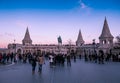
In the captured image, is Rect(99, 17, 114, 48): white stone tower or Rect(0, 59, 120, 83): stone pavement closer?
Rect(0, 59, 120, 83): stone pavement

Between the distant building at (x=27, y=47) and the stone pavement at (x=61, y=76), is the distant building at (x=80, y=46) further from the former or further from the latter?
the stone pavement at (x=61, y=76)

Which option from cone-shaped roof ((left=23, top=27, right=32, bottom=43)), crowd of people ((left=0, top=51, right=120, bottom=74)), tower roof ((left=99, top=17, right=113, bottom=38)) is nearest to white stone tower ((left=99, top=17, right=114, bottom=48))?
tower roof ((left=99, top=17, right=113, bottom=38))

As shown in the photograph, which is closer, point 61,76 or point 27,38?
point 61,76

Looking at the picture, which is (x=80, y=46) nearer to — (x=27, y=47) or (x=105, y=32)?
Answer: (x=27, y=47)

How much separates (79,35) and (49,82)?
11480 cm

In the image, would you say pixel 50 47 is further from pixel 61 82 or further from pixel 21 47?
pixel 61 82

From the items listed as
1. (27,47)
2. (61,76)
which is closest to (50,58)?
(61,76)

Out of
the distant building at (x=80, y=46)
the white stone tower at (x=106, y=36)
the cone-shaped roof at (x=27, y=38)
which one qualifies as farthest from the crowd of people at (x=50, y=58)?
the cone-shaped roof at (x=27, y=38)

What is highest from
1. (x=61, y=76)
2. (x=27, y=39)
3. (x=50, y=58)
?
(x=27, y=39)

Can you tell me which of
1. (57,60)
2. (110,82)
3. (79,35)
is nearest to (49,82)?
(110,82)

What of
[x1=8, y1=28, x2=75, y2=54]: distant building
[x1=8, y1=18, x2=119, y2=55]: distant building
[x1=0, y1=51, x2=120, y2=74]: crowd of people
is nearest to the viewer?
[x1=0, y1=51, x2=120, y2=74]: crowd of people

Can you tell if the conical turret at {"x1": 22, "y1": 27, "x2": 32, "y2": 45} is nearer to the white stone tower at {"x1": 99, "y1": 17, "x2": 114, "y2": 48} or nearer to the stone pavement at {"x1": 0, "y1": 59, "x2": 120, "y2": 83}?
the white stone tower at {"x1": 99, "y1": 17, "x2": 114, "y2": 48}

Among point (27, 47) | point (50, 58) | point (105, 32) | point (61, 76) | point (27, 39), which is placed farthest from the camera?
point (27, 47)

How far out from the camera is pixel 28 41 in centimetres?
13638
